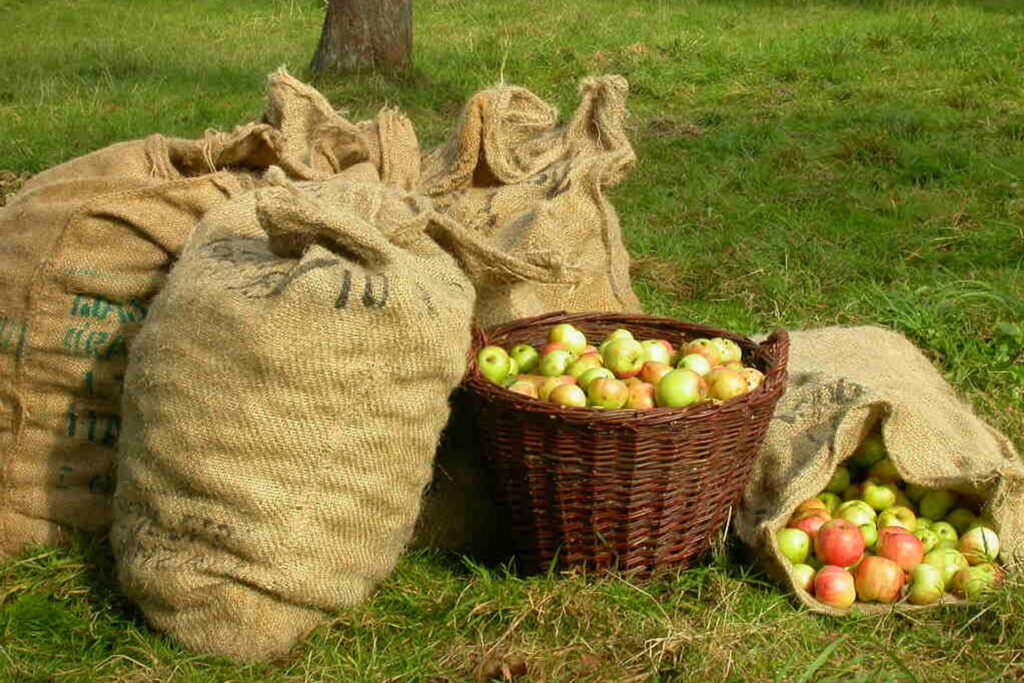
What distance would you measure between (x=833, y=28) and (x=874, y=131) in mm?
3029

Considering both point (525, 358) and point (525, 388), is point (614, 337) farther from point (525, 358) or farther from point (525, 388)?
point (525, 388)

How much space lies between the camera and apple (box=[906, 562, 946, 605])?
2.88 metres

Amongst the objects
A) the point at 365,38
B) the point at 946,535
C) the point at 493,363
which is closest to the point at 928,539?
the point at 946,535

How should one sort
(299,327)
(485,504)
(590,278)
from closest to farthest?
(299,327) → (485,504) → (590,278)

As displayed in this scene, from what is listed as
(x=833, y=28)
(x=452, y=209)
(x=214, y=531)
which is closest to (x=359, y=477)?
(x=214, y=531)

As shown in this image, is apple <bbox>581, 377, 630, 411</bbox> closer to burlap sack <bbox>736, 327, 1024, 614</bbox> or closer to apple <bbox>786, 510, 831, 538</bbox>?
burlap sack <bbox>736, 327, 1024, 614</bbox>

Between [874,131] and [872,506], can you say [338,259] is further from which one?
[874,131]

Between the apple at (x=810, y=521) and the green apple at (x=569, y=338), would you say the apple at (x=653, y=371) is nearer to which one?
the green apple at (x=569, y=338)

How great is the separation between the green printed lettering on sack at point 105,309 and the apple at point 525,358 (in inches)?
39.2

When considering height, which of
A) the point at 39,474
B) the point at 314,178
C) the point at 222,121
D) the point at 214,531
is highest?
the point at 314,178

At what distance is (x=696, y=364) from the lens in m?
3.02

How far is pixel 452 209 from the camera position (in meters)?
3.69

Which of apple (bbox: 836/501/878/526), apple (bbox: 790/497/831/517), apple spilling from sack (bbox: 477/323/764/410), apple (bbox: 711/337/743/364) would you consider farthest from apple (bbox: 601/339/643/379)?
apple (bbox: 836/501/878/526)

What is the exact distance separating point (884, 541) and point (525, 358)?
105cm
